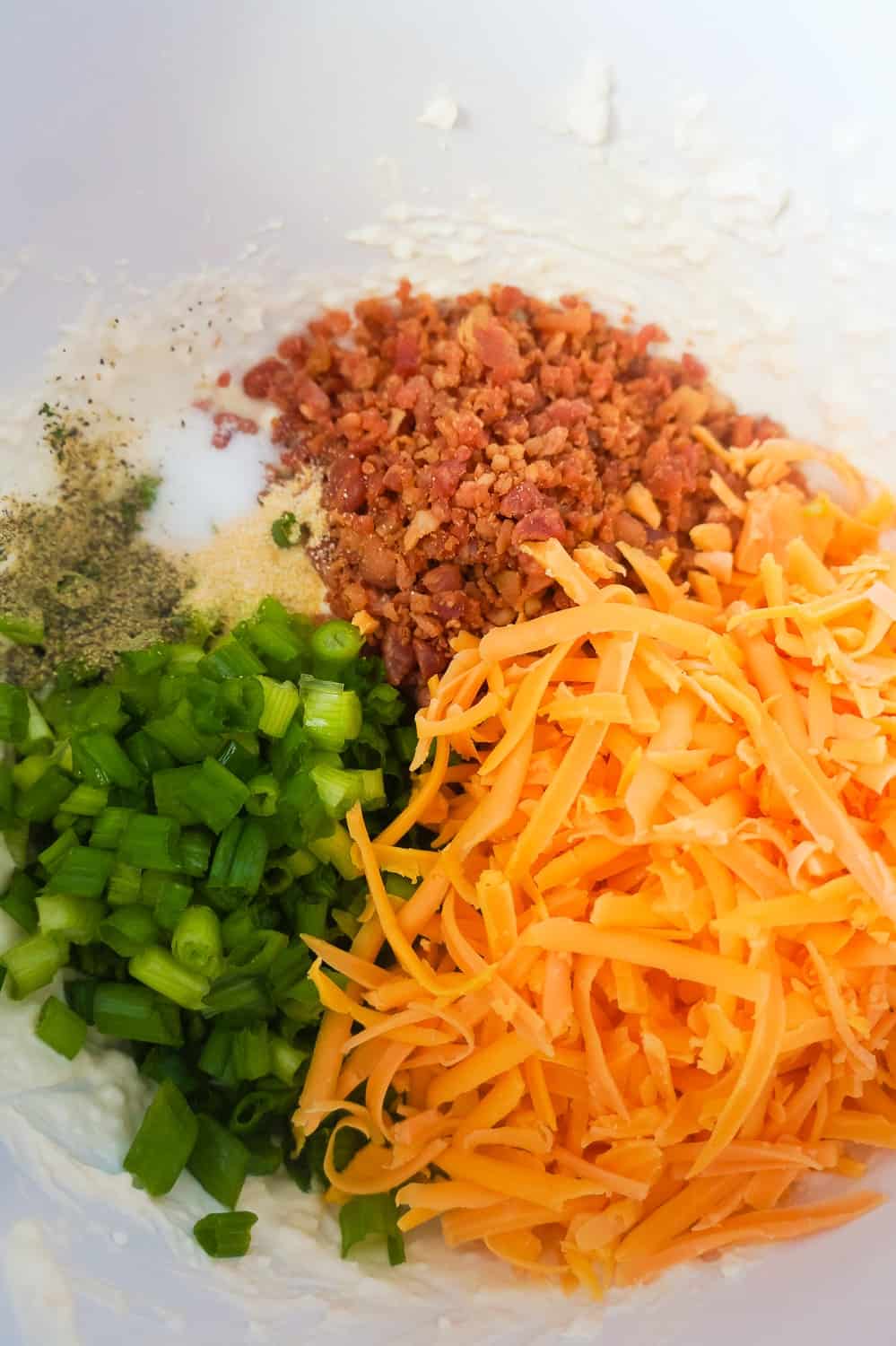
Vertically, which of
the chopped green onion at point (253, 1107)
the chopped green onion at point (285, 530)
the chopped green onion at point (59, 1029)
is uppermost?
the chopped green onion at point (285, 530)

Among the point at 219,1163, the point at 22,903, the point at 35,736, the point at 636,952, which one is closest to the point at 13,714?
the point at 35,736

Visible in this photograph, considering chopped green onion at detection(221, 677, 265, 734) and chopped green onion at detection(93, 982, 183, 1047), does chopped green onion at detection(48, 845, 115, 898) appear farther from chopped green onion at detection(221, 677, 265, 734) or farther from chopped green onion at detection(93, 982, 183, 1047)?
chopped green onion at detection(221, 677, 265, 734)

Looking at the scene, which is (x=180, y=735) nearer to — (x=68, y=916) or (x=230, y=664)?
(x=230, y=664)

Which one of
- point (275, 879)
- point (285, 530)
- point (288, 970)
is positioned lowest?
point (288, 970)

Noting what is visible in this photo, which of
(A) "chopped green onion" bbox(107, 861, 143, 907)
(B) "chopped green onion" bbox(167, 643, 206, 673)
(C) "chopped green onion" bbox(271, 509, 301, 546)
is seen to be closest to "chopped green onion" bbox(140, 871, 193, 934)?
(A) "chopped green onion" bbox(107, 861, 143, 907)

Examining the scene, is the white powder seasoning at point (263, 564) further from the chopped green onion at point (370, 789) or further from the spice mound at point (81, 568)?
the chopped green onion at point (370, 789)

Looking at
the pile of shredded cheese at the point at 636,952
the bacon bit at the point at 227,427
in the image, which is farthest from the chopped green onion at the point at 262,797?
the bacon bit at the point at 227,427

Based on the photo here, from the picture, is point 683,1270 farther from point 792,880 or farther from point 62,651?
point 62,651
